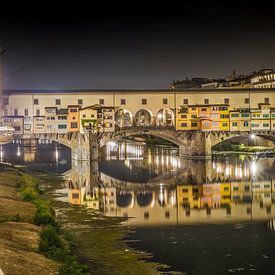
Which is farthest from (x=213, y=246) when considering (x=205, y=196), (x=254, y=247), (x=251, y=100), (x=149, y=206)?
(x=251, y=100)

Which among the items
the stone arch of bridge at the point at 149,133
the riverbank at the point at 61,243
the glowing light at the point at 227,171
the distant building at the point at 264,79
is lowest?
the riverbank at the point at 61,243

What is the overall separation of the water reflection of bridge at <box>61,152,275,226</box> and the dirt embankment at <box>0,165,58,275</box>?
4.25 meters

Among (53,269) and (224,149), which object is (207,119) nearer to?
(224,149)

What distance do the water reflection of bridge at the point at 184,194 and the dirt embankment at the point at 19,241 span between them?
4.25 m

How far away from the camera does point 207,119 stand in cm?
5472

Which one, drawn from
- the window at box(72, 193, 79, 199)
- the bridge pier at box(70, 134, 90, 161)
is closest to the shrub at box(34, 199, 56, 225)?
the window at box(72, 193, 79, 199)

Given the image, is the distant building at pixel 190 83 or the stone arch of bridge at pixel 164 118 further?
the distant building at pixel 190 83

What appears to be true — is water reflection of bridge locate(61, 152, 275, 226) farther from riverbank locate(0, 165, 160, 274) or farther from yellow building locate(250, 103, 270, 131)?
yellow building locate(250, 103, 270, 131)

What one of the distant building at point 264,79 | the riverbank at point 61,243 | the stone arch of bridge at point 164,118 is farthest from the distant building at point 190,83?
the riverbank at point 61,243

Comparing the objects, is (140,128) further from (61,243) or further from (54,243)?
(54,243)

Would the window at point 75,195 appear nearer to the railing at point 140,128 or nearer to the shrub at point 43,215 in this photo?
the shrub at point 43,215

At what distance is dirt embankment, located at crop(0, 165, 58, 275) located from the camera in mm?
11820

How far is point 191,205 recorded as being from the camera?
81.7 feet

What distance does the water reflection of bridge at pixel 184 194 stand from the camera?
73.8ft
